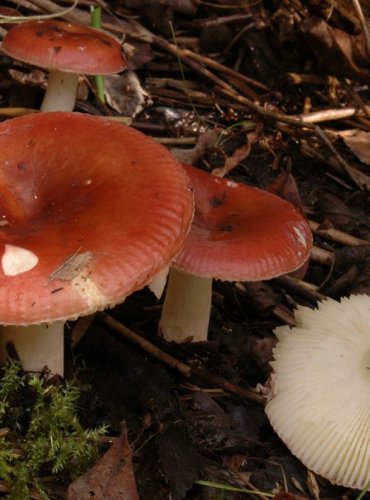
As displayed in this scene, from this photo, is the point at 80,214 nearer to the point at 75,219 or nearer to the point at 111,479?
the point at 75,219

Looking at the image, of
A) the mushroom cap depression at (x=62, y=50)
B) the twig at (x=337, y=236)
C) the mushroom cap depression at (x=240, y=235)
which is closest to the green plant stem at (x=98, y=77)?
the mushroom cap depression at (x=62, y=50)

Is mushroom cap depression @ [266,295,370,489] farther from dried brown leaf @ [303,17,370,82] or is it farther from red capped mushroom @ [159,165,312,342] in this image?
dried brown leaf @ [303,17,370,82]

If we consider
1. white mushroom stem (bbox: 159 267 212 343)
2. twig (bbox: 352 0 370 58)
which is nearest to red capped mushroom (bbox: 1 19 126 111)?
white mushroom stem (bbox: 159 267 212 343)

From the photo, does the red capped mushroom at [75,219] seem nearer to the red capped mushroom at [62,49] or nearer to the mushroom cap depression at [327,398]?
the mushroom cap depression at [327,398]

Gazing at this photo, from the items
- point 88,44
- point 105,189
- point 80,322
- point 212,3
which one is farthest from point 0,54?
point 105,189

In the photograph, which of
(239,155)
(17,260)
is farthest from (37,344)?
(239,155)
